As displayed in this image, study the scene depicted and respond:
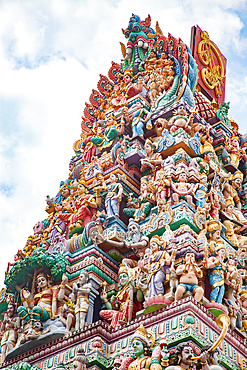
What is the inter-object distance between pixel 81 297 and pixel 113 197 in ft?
13.8

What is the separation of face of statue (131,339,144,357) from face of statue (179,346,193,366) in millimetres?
1081

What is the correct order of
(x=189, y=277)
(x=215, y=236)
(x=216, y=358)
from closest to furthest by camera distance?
(x=216, y=358), (x=189, y=277), (x=215, y=236)

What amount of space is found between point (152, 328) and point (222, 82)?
16838 mm

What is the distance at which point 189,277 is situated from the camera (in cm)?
1719

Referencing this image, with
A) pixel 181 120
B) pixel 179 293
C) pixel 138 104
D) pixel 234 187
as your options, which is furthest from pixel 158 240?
pixel 138 104

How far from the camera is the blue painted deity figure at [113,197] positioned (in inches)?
846

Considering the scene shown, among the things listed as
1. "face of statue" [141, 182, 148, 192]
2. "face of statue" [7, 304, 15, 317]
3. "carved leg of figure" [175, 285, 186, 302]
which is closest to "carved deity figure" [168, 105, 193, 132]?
"face of statue" [141, 182, 148, 192]

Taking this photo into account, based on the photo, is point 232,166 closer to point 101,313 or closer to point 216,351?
point 101,313

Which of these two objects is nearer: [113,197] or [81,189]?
[113,197]

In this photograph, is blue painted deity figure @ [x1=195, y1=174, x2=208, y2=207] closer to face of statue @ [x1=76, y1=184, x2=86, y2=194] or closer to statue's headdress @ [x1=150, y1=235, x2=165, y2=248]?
statue's headdress @ [x1=150, y1=235, x2=165, y2=248]

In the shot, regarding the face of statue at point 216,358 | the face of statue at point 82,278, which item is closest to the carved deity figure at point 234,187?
the face of statue at point 82,278

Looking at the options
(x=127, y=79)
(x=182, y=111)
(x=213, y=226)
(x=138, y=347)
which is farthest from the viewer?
(x=127, y=79)

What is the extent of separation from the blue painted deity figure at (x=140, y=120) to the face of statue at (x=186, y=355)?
1058 centimetres

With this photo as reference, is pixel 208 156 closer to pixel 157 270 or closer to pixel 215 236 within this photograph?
pixel 215 236
